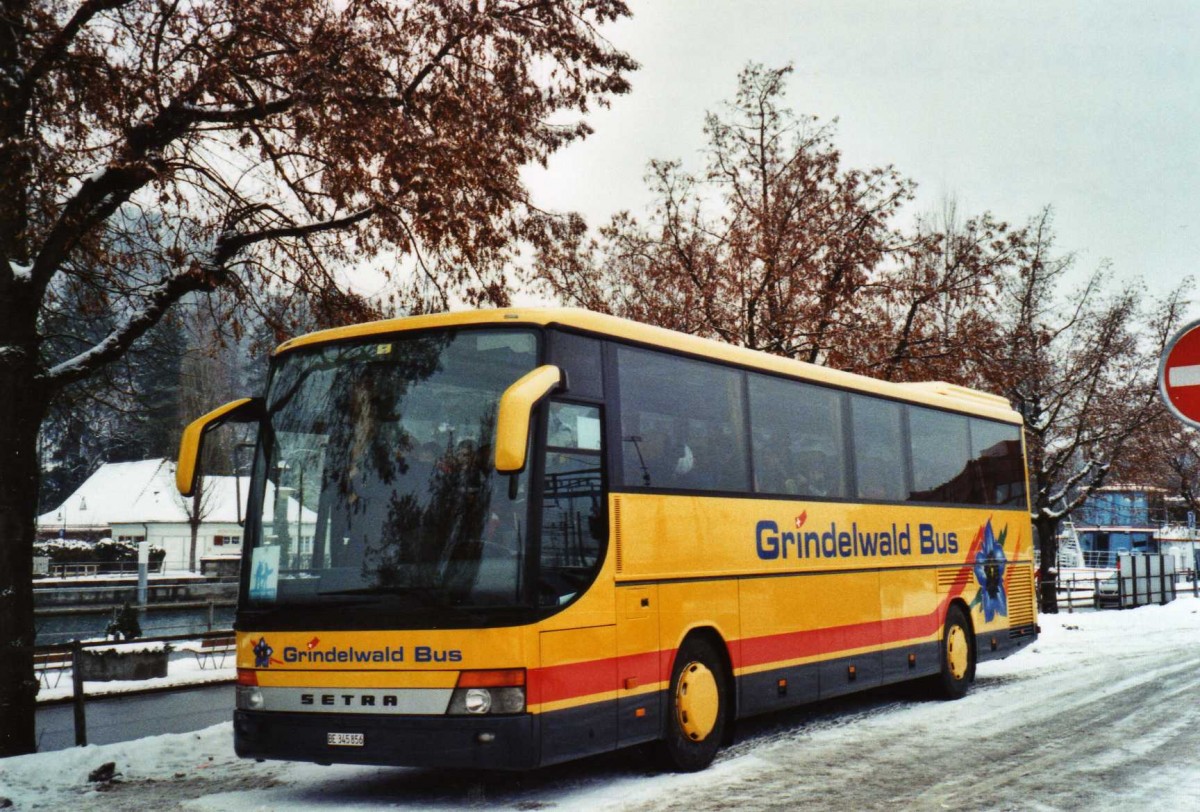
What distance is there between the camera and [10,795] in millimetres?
8789

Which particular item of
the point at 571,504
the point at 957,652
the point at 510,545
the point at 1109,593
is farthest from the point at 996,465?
the point at 1109,593

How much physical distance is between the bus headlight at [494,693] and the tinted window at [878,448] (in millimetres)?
5717

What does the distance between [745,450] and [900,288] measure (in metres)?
15.6

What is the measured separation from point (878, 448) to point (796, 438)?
1980 millimetres

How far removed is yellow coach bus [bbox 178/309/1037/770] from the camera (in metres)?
7.85

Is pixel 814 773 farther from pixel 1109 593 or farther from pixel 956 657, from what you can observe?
pixel 1109 593

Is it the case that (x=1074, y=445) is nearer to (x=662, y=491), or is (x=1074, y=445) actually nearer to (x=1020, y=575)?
(x=1020, y=575)

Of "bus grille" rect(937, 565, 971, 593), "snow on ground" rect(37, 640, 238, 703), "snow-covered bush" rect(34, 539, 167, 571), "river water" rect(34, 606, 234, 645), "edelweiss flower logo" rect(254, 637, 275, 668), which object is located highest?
"snow-covered bush" rect(34, 539, 167, 571)

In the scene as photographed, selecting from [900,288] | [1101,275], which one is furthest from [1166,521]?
[900,288]

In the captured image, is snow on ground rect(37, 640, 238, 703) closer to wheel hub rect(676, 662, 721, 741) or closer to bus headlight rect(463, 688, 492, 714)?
wheel hub rect(676, 662, 721, 741)

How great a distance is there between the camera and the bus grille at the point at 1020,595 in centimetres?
1588

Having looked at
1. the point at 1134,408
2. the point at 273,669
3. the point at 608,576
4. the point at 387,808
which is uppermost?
the point at 1134,408

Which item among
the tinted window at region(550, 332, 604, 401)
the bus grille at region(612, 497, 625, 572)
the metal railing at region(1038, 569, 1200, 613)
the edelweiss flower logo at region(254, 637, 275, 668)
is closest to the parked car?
the metal railing at region(1038, 569, 1200, 613)

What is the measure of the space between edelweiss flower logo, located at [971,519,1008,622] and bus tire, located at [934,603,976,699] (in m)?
0.44
